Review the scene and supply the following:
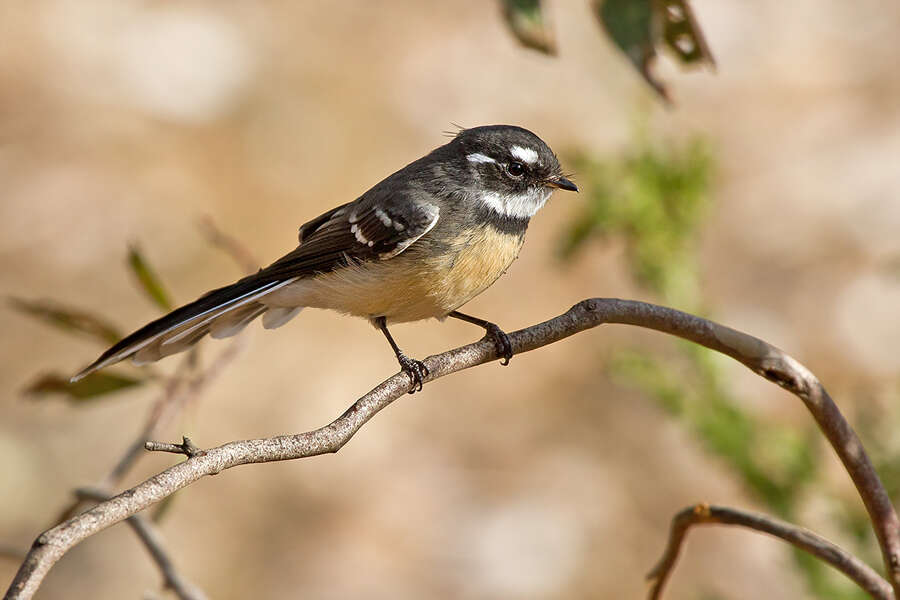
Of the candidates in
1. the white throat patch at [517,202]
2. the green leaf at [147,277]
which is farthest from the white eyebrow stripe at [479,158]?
the green leaf at [147,277]

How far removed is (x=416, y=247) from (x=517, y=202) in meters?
0.36

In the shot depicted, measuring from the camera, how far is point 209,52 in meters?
7.73

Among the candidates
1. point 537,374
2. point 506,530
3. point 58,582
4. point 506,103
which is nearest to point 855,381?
point 537,374

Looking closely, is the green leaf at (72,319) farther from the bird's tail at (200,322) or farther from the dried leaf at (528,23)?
the dried leaf at (528,23)

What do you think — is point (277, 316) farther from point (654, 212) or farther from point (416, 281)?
point (654, 212)

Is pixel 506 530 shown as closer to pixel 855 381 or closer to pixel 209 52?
pixel 855 381

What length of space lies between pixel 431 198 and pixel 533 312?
12.4ft

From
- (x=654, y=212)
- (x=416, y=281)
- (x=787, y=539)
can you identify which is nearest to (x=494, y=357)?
(x=787, y=539)

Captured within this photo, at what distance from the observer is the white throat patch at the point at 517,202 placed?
2961mm

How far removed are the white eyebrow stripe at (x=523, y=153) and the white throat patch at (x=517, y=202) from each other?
93 mm

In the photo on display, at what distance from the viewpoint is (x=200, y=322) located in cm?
265

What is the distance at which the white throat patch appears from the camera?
2961 millimetres

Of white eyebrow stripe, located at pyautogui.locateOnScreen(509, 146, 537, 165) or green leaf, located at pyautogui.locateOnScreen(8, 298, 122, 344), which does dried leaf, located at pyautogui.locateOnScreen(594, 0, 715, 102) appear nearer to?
white eyebrow stripe, located at pyautogui.locateOnScreen(509, 146, 537, 165)

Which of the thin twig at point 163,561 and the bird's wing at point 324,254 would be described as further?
the bird's wing at point 324,254
